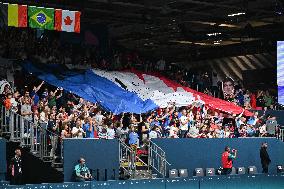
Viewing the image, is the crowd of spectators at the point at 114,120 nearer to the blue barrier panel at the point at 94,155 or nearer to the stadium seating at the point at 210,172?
the blue barrier panel at the point at 94,155

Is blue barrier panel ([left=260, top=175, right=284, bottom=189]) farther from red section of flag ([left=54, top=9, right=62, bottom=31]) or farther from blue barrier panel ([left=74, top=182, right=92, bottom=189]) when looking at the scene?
red section of flag ([left=54, top=9, right=62, bottom=31])

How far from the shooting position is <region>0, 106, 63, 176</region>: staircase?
24.3m

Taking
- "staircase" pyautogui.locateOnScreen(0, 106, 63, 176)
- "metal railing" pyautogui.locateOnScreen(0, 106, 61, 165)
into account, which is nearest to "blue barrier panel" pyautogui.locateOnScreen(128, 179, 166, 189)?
"staircase" pyautogui.locateOnScreen(0, 106, 63, 176)

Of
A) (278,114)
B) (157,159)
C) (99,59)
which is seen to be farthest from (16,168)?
(278,114)

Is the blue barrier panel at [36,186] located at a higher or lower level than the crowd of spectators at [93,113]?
lower

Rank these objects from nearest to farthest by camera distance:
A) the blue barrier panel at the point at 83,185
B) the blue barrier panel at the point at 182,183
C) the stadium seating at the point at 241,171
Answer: the blue barrier panel at the point at 83,185
the blue barrier panel at the point at 182,183
the stadium seating at the point at 241,171

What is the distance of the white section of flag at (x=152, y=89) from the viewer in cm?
3319

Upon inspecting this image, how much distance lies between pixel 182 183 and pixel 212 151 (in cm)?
365

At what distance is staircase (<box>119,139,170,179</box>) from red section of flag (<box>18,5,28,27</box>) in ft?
21.3

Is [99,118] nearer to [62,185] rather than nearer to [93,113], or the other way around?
[93,113]

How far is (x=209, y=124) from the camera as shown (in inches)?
1300

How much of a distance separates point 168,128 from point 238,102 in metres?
10.4

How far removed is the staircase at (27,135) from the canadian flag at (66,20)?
498 centimetres

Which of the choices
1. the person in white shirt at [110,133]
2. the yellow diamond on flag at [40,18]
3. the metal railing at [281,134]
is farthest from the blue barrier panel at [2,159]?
the metal railing at [281,134]
